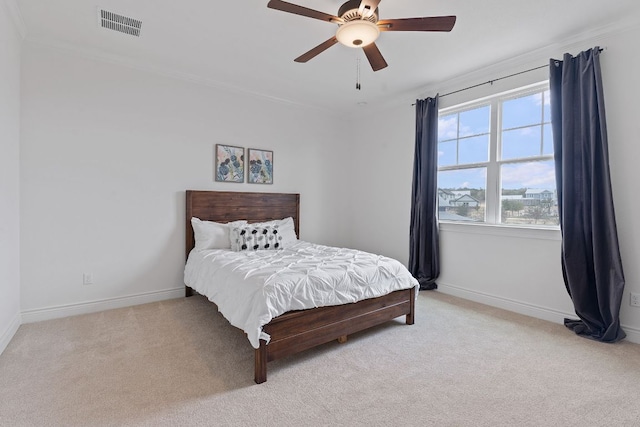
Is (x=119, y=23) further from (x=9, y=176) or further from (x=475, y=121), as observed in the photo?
(x=475, y=121)

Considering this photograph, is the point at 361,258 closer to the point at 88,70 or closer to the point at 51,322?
the point at 51,322

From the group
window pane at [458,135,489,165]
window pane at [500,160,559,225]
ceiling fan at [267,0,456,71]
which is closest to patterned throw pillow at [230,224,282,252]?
ceiling fan at [267,0,456,71]

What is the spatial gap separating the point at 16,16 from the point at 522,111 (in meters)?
4.69

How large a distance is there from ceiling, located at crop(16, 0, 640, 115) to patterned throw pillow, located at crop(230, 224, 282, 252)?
1811 mm

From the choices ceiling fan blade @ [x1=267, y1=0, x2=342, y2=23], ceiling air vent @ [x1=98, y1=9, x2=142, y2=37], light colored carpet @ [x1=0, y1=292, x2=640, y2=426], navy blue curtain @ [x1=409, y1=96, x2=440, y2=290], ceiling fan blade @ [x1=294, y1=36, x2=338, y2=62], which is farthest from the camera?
navy blue curtain @ [x1=409, y1=96, x2=440, y2=290]

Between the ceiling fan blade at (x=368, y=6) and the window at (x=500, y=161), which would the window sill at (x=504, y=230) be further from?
the ceiling fan blade at (x=368, y=6)

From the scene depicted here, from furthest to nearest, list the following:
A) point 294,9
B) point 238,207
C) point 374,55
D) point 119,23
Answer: point 238,207
point 119,23
point 374,55
point 294,9

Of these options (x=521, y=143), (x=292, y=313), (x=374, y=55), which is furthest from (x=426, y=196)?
(x=292, y=313)

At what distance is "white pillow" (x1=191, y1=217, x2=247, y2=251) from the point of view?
3.62m

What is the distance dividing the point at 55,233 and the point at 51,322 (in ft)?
2.72

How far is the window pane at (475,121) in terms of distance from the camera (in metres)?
3.67

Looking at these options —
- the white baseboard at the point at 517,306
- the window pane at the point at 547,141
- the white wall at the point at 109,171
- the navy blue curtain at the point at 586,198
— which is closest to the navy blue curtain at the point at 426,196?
the white baseboard at the point at 517,306

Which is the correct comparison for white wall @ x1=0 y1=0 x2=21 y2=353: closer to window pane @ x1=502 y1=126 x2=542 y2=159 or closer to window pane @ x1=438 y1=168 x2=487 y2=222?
window pane @ x1=438 y1=168 x2=487 y2=222

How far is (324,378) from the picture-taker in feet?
6.76
